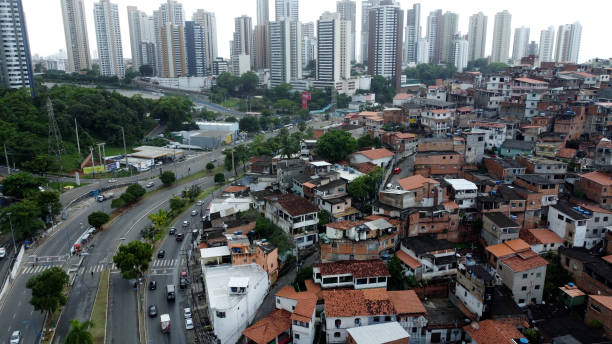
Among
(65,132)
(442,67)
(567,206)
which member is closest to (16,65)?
(65,132)

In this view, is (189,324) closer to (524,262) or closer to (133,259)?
(133,259)

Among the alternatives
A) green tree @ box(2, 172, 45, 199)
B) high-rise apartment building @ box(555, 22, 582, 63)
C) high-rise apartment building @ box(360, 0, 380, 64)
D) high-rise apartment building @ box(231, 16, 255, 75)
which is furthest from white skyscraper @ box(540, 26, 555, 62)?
green tree @ box(2, 172, 45, 199)

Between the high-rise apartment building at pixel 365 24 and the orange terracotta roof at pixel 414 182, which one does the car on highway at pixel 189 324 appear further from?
the high-rise apartment building at pixel 365 24

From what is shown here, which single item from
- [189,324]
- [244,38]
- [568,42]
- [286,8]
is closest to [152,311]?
[189,324]

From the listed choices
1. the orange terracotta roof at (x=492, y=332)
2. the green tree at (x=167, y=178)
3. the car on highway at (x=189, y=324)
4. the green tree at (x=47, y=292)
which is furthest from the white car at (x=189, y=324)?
the green tree at (x=167, y=178)

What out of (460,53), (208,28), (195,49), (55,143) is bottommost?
(55,143)

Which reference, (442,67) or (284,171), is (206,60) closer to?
(442,67)
